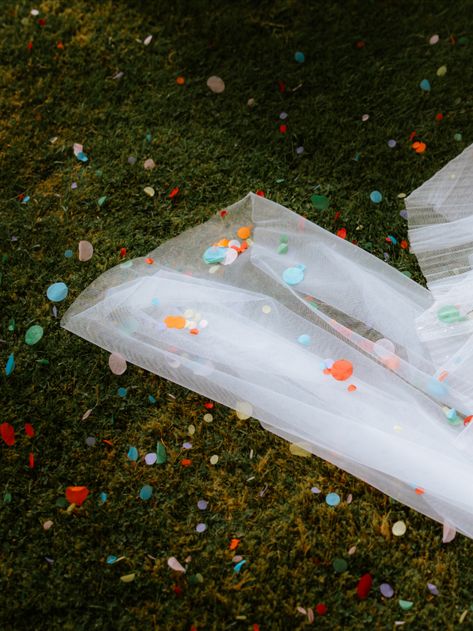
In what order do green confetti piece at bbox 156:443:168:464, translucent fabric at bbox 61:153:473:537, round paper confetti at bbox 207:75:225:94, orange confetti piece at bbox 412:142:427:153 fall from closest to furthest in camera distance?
translucent fabric at bbox 61:153:473:537 < green confetti piece at bbox 156:443:168:464 < orange confetti piece at bbox 412:142:427:153 < round paper confetti at bbox 207:75:225:94

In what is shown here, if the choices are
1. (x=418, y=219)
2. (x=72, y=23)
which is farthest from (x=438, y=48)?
(x=72, y=23)

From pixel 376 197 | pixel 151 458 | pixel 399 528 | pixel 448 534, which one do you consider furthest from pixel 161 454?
pixel 376 197

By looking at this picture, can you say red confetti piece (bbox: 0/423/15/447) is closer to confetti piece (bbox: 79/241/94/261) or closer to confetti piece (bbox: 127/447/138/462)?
confetti piece (bbox: 127/447/138/462)

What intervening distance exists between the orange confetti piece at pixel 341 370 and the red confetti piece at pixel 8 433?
853 millimetres

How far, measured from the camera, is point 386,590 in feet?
5.10

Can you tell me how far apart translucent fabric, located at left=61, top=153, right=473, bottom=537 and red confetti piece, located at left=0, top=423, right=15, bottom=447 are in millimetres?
308

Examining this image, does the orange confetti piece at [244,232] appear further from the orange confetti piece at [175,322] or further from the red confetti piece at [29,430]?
the red confetti piece at [29,430]

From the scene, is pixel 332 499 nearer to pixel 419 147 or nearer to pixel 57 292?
pixel 57 292

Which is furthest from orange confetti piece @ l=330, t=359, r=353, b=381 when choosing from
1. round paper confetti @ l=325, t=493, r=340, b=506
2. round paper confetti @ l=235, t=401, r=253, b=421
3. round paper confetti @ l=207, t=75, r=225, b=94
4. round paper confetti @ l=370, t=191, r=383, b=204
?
round paper confetti @ l=207, t=75, r=225, b=94

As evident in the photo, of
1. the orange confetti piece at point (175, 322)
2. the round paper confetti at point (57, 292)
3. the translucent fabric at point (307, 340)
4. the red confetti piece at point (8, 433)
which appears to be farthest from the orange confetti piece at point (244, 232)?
the red confetti piece at point (8, 433)

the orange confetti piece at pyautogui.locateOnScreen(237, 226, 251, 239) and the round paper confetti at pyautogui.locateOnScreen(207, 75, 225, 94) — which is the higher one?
the round paper confetti at pyautogui.locateOnScreen(207, 75, 225, 94)

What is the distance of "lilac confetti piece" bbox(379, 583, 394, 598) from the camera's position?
155cm

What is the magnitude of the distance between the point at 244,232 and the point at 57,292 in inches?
22.8

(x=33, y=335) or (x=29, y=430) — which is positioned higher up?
(x=33, y=335)
